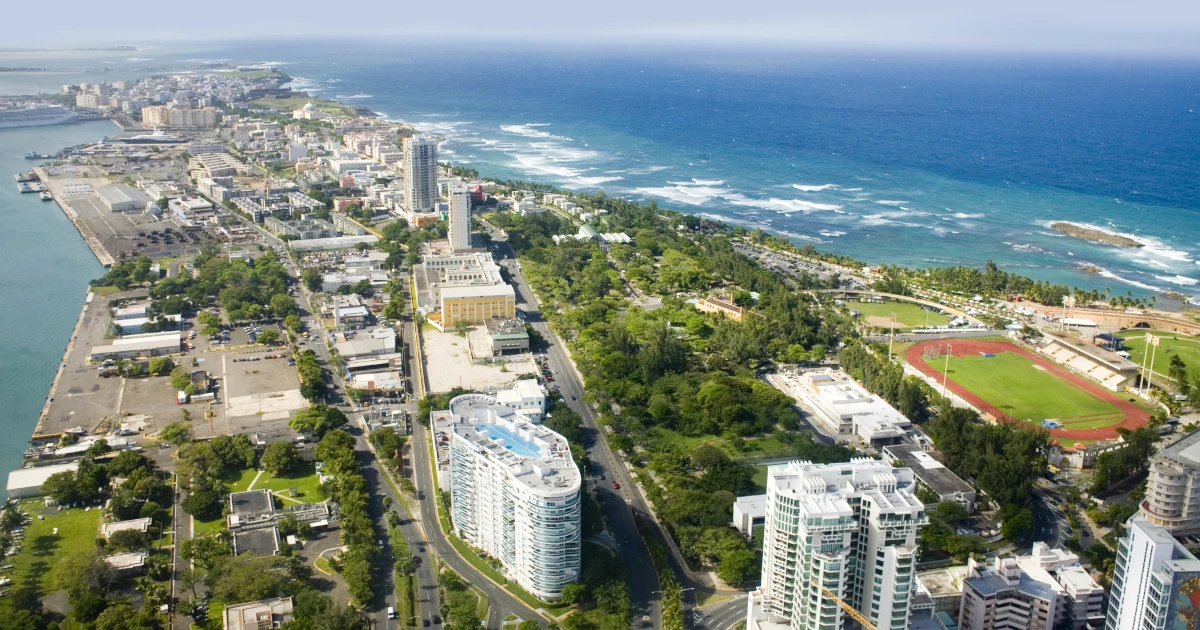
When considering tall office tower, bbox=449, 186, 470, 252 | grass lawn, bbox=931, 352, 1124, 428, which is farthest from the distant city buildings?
grass lawn, bbox=931, 352, 1124, 428

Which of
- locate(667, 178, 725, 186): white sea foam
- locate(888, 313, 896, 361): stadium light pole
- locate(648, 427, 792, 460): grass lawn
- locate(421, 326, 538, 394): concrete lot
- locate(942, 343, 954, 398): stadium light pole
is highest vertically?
locate(667, 178, 725, 186): white sea foam

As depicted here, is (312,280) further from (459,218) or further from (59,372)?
(59,372)

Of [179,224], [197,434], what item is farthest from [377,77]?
[197,434]

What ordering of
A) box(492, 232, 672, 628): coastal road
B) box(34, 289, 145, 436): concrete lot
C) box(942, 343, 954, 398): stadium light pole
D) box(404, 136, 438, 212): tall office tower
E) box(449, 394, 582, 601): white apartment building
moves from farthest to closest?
box(404, 136, 438, 212): tall office tower < box(942, 343, 954, 398): stadium light pole < box(34, 289, 145, 436): concrete lot < box(492, 232, 672, 628): coastal road < box(449, 394, 582, 601): white apartment building

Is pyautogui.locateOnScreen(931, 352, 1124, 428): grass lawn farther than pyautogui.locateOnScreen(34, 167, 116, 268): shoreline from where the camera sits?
No

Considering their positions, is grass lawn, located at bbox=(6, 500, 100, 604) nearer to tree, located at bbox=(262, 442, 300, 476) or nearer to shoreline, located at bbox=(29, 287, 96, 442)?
tree, located at bbox=(262, 442, 300, 476)

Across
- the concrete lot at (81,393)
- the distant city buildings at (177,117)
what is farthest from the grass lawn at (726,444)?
the distant city buildings at (177,117)

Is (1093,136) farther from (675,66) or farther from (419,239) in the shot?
(675,66)

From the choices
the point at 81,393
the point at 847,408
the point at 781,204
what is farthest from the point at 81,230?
the point at 847,408
